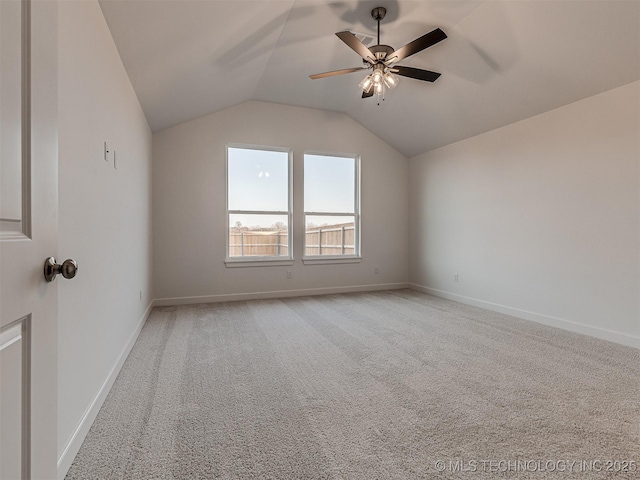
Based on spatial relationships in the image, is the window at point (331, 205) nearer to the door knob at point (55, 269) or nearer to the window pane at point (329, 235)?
the window pane at point (329, 235)

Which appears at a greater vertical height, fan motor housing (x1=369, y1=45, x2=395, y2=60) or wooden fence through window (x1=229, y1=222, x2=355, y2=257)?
fan motor housing (x1=369, y1=45, x2=395, y2=60)

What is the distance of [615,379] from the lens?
2.19 m

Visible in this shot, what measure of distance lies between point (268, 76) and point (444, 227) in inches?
130

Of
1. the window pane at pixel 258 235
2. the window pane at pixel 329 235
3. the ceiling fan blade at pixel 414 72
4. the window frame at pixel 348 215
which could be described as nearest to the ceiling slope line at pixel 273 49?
the ceiling fan blade at pixel 414 72

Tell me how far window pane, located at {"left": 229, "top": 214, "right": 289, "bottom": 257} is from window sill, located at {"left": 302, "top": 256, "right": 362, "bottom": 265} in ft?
1.16

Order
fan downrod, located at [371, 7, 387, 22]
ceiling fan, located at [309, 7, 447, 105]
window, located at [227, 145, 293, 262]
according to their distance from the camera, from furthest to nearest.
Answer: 1. window, located at [227, 145, 293, 262]
2. fan downrod, located at [371, 7, 387, 22]
3. ceiling fan, located at [309, 7, 447, 105]

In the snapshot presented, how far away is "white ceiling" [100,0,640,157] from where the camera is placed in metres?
2.35

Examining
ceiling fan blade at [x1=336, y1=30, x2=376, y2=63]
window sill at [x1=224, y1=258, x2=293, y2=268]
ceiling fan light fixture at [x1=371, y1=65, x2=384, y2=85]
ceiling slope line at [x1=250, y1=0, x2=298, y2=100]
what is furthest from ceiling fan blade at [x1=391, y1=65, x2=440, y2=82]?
window sill at [x1=224, y1=258, x2=293, y2=268]

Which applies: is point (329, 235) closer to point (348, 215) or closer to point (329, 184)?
point (348, 215)

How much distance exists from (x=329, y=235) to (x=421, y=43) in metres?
3.22

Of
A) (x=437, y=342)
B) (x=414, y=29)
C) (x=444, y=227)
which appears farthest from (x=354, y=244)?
(x=414, y=29)

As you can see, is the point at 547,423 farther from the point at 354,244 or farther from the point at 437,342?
the point at 354,244

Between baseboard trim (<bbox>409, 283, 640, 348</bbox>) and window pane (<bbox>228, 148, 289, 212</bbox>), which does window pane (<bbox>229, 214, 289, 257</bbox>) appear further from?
baseboard trim (<bbox>409, 283, 640, 348</bbox>)

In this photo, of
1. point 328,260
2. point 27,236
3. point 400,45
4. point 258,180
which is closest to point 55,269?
point 27,236
